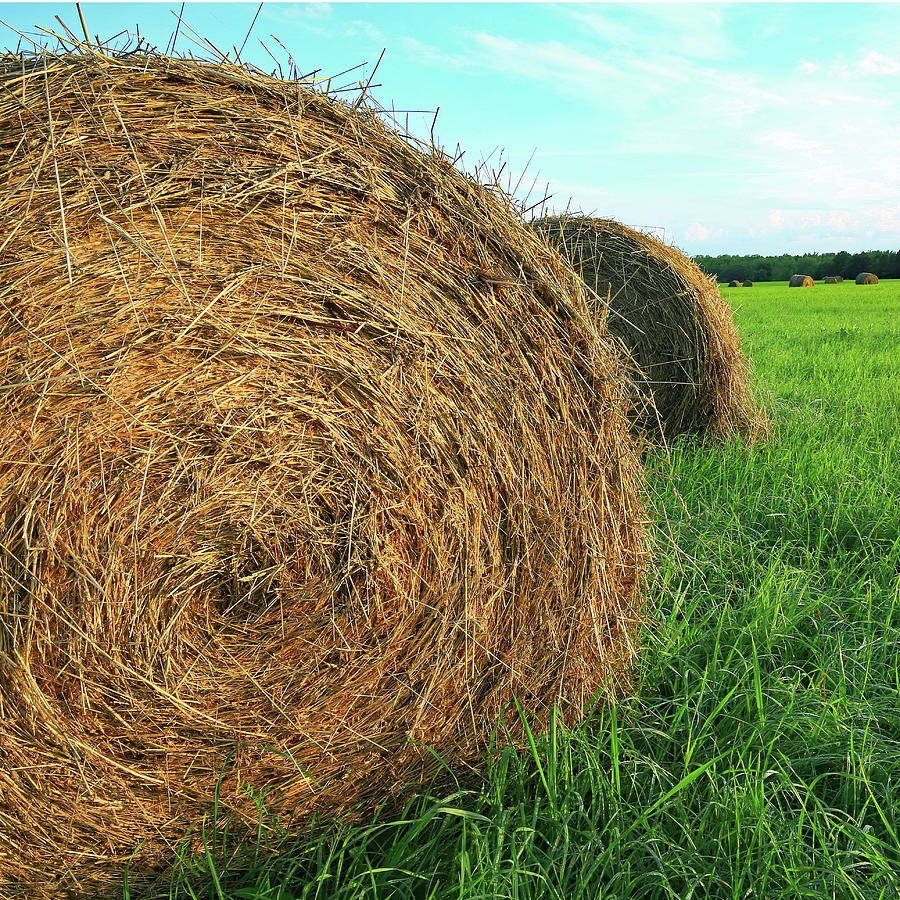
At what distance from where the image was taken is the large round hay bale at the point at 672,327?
19.1 ft

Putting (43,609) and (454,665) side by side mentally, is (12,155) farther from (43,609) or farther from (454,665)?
(454,665)

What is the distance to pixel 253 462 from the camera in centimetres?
204

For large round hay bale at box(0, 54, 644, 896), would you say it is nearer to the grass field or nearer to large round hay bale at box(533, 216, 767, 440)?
the grass field

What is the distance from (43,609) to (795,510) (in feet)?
13.2

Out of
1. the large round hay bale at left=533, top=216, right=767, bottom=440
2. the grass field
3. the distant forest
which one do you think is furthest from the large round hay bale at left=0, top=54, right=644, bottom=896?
the distant forest

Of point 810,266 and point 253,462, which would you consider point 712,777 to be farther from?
point 810,266

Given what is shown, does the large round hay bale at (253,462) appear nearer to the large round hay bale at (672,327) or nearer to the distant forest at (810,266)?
the large round hay bale at (672,327)

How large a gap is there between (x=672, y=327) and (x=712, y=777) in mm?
4315

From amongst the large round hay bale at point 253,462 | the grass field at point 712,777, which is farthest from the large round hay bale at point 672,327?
the large round hay bale at point 253,462

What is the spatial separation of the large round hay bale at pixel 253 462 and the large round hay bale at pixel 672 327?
3645 mm

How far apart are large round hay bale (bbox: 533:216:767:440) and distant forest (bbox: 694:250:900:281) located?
144ft

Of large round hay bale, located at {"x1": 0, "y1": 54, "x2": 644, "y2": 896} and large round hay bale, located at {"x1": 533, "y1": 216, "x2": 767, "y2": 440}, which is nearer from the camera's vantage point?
large round hay bale, located at {"x1": 0, "y1": 54, "x2": 644, "y2": 896}

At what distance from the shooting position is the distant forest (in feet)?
157

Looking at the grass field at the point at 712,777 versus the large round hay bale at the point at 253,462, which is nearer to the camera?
the large round hay bale at the point at 253,462
